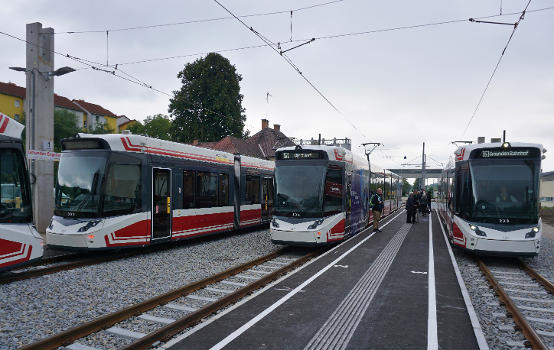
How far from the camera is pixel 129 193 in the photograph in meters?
10.1

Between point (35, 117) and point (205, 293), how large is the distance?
32.7 feet

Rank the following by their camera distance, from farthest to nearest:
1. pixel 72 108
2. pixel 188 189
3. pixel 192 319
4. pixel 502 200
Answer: pixel 72 108
pixel 188 189
pixel 502 200
pixel 192 319

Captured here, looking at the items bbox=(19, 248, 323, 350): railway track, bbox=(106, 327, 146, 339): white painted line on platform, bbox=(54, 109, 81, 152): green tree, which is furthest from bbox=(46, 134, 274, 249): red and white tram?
bbox=(54, 109, 81, 152): green tree

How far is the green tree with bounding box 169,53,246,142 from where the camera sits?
41719mm

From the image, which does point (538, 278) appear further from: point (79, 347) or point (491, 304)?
point (79, 347)

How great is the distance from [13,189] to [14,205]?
12.0 inches

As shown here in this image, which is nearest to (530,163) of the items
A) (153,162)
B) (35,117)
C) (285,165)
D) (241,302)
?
(285,165)

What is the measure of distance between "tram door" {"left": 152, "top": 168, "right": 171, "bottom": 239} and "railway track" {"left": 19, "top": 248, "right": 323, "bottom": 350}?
3.40m

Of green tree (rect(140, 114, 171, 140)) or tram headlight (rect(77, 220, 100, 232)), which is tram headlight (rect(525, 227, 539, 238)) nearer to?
tram headlight (rect(77, 220, 100, 232))

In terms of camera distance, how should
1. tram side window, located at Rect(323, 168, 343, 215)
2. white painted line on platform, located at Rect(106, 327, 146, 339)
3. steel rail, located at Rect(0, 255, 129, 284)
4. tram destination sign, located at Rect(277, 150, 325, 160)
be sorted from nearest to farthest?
white painted line on platform, located at Rect(106, 327, 146, 339), steel rail, located at Rect(0, 255, 129, 284), tram side window, located at Rect(323, 168, 343, 215), tram destination sign, located at Rect(277, 150, 325, 160)

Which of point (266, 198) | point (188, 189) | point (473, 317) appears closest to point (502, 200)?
point (473, 317)

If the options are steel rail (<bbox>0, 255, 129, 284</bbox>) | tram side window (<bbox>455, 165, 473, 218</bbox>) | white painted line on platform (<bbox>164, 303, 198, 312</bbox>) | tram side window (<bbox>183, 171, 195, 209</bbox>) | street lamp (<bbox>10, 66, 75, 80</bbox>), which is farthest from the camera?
street lamp (<bbox>10, 66, 75, 80</bbox>)

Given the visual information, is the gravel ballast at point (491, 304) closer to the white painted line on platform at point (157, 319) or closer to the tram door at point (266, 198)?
the white painted line on platform at point (157, 319)

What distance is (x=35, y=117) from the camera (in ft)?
43.1
